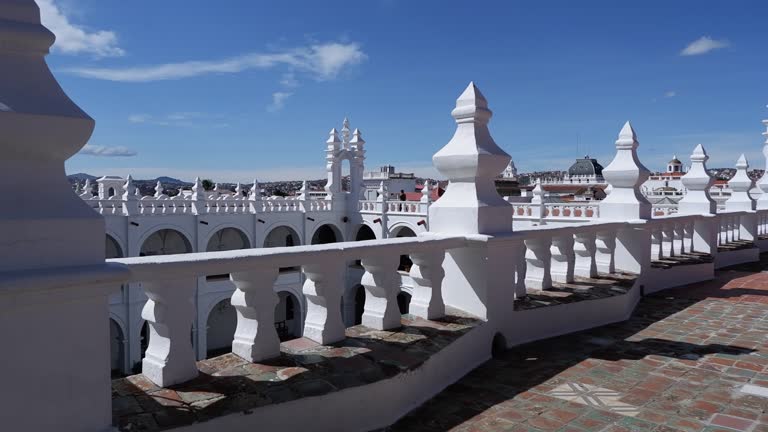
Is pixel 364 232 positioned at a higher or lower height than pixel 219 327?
higher

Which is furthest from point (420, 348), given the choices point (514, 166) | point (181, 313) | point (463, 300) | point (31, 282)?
point (514, 166)

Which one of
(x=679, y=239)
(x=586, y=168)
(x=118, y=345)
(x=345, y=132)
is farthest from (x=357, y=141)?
(x=586, y=168)

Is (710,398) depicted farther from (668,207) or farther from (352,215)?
(352,215)

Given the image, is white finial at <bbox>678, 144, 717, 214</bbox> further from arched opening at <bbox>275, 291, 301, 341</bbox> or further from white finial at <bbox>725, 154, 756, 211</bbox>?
arched opening at <bbox>275, 291, 301, 341</bbox>

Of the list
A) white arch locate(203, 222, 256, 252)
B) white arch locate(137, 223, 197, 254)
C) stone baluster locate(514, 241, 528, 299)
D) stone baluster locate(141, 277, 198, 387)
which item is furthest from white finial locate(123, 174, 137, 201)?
stone baluster locate(141, 277, 198, 387)

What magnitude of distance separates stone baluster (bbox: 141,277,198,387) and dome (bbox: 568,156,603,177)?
8387 centimetres

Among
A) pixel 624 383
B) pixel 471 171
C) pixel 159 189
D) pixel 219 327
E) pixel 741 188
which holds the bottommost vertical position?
pixel 219 327

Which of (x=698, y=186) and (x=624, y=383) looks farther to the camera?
(x=698, y=186)

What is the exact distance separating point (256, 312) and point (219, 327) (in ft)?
87.1

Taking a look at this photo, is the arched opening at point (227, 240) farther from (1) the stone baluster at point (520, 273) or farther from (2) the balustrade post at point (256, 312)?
(2) the balustrade post at point (256, 312)

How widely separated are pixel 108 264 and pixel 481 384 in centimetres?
234

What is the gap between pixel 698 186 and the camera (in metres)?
8.66

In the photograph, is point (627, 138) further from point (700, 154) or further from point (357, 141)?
point (357, 141)

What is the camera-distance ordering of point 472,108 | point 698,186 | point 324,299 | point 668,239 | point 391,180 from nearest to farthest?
point 324,299, point 472,108, point 668,239, point 698,186, point 391,180
